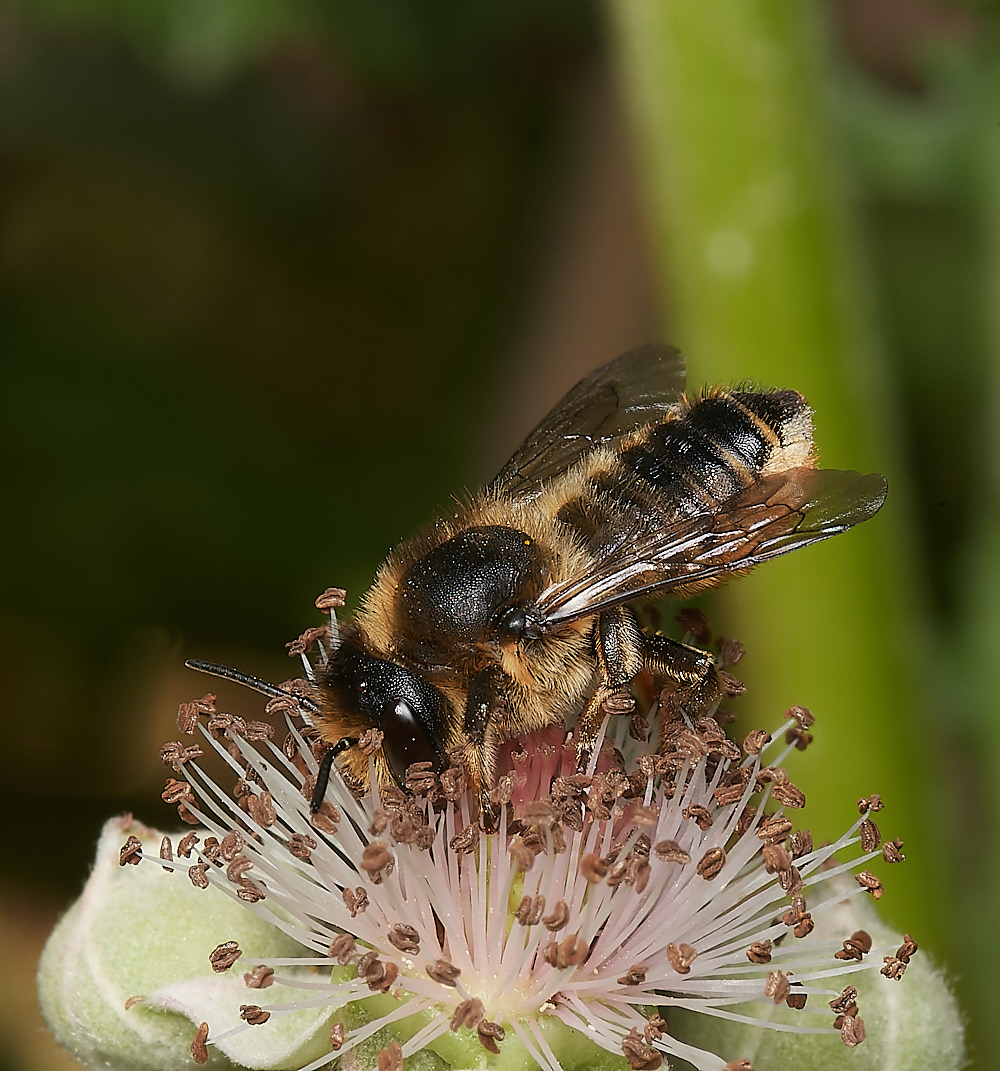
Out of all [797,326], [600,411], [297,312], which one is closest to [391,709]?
[600,411]

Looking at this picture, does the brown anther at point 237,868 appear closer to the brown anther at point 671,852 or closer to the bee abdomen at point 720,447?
the brown anther at point 671,852

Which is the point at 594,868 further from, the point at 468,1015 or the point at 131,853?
the point at 131,853

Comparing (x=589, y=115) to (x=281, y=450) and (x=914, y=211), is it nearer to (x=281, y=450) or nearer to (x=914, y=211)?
(x=914, y=211)

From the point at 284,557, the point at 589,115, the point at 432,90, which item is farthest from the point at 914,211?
the point at 284,557

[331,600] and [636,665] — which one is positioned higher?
[331,600]

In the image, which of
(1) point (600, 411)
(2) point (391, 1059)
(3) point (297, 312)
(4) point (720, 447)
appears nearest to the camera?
(2) point (391, 1059)

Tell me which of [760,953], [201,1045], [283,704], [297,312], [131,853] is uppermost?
[297,312]

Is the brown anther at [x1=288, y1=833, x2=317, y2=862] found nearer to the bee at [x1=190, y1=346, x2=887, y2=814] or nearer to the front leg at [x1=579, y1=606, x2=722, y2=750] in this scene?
the bee at [x1=190, y1=346, x2=887, y2=814]
